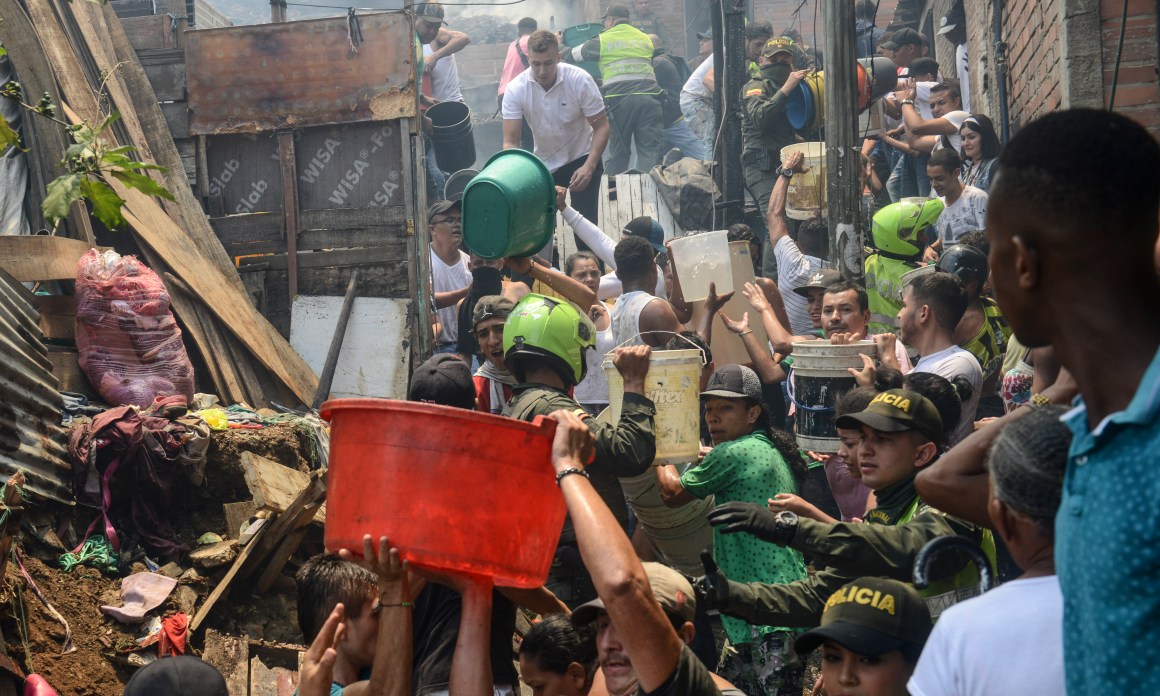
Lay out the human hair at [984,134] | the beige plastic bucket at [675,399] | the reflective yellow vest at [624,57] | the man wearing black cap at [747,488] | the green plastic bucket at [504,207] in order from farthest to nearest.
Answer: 1. the reflective yellow vest at [624,57]
2. the human hair at [984,134]
3. the green plastic bucket at [504,207]
4. the beige plastic bucket at [675,399]
5. the man wearing black cap at [747,488]

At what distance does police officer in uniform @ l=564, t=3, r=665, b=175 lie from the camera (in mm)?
13773

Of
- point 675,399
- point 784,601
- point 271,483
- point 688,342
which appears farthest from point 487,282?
point 784,601

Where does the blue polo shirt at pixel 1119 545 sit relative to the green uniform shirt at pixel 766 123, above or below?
below

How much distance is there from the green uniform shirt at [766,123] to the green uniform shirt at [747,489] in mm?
5847

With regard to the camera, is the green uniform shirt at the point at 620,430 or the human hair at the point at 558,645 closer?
the human hair at the point at 558,645

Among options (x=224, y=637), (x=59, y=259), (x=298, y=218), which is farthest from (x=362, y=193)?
(x=224, y=637)

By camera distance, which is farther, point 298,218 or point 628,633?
point 298,218

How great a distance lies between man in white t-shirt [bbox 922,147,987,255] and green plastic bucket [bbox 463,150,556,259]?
2901 mm

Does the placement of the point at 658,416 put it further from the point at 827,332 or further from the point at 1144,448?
the point at 1144,448

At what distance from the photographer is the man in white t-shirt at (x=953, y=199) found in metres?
7.48

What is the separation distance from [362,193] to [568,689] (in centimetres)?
693

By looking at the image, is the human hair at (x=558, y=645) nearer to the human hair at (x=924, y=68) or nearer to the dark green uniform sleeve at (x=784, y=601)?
the dark green uniform sleeve at (x=784, y=601)

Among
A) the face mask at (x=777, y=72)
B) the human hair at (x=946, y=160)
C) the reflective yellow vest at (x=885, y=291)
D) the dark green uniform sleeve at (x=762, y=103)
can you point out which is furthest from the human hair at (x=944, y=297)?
the face mask at (x=777, y=72)

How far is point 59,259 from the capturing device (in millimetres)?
7184
